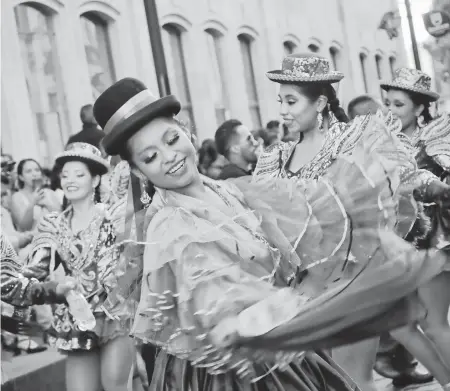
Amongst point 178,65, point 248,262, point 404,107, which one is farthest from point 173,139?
point 178,65

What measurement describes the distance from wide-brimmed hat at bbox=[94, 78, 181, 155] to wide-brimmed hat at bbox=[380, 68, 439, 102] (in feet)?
10.9

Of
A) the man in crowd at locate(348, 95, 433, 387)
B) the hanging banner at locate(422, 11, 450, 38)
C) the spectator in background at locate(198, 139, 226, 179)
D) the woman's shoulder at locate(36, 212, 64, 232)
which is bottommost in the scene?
the man in crowd at locate(348, 95, 433, 387)

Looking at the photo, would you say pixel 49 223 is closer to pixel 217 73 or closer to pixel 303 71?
pixel 303 71

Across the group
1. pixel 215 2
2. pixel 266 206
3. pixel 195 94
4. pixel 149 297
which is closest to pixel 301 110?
pixel 266 206

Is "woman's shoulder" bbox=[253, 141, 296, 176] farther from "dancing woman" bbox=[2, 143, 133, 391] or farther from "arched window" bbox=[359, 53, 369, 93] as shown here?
"arched window" bbox=[359, 53, 369, 93]

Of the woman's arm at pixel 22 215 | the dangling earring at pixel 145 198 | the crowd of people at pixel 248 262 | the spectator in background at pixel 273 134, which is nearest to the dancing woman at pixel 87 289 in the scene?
the crowd of people at pixel 248 262

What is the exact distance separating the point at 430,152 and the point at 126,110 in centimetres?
323

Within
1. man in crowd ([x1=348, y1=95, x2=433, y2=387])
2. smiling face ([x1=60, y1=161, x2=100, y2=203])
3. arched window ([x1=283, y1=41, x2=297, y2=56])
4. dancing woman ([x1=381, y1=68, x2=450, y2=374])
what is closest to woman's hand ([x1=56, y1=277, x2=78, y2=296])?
smiling face ([x1=60, y1=161, x2=100, y2=203])

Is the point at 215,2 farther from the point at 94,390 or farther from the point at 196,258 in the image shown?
the point at 196,258

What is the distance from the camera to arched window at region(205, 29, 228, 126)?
63.0 ft

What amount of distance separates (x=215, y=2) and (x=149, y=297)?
16914 mm

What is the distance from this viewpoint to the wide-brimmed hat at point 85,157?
6168mm

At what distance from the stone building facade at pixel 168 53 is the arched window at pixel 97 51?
0.02 metres

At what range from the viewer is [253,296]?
284 cm
